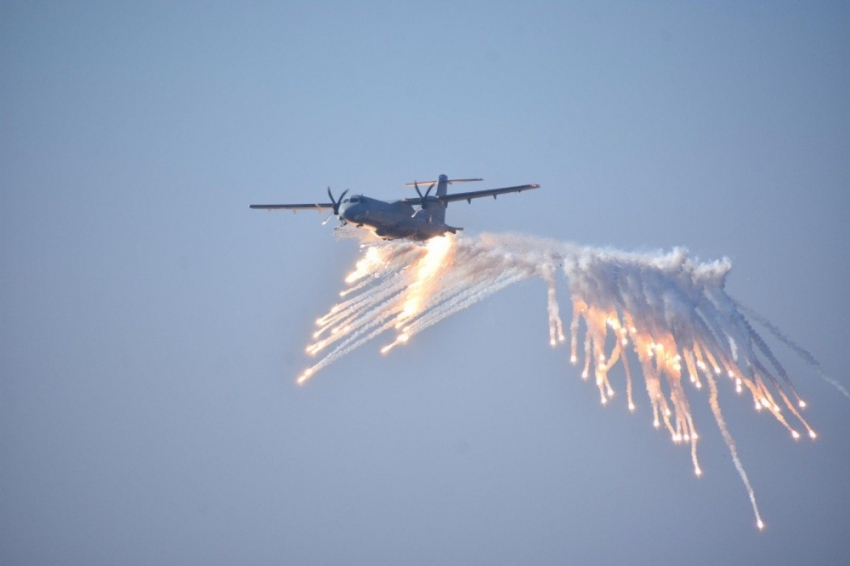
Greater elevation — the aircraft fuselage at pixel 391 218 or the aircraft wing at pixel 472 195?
the aircraft wing at pixel 472 195

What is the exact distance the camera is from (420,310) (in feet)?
205

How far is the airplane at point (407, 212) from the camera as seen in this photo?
62188mm

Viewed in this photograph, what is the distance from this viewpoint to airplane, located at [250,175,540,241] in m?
62.2

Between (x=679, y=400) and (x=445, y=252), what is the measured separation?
17.6 m

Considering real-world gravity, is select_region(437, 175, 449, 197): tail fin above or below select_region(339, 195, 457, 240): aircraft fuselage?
above

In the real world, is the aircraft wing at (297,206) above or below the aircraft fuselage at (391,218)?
above

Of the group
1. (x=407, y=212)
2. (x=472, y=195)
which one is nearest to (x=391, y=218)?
(x=407, y=212)

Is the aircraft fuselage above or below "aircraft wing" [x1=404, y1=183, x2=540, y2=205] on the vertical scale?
below

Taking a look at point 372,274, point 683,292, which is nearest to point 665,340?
point 683,292

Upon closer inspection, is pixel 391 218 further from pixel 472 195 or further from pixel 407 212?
pixel 472 195

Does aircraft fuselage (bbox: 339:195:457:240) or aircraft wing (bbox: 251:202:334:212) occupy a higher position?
aircraft wing (bbox: 251:202:334:212)

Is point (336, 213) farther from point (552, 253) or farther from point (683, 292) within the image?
point (683, 292)

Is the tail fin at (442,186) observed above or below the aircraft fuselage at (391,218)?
above

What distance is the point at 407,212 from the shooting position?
210 ft
